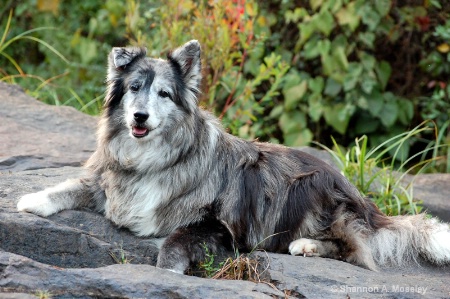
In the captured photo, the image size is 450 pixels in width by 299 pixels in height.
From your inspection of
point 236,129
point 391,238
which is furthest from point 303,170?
point 236,129

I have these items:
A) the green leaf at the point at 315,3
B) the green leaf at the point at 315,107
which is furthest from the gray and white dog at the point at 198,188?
the green leaf at the point at 315,3

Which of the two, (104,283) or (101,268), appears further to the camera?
(101,268)

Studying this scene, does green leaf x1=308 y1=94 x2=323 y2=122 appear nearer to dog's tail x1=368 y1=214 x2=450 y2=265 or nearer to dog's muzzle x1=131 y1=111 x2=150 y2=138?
dog's tail x1=368 y1=214 x2=450 y2=265

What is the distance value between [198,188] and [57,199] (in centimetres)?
99

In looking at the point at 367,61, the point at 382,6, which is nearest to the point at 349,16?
the point at 382,6

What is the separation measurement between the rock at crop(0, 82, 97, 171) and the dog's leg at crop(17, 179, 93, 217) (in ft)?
4.19

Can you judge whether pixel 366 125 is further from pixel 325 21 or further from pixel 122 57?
pixel 122 57

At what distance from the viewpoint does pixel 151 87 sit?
5125 millimetres

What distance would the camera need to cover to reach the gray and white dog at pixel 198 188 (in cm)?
513

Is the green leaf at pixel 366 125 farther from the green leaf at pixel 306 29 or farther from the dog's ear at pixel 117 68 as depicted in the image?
the dog's ear at pixel 117 68

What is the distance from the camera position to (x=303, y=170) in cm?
549

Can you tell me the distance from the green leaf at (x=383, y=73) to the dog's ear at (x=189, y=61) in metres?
4.46

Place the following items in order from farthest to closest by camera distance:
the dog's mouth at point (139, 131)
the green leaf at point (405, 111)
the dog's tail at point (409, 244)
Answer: the green leaf at point (405, 111) < the dog's tail at point (409, 244) < the dog's mouth at point (139, 131)

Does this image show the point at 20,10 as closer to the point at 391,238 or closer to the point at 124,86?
the point at 124,86
